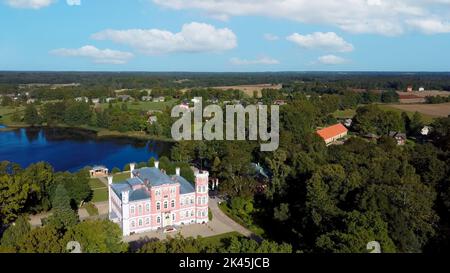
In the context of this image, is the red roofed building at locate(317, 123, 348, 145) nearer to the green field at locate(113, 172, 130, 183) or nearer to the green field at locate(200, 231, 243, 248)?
the green field at locate(113, 172, 130, 183)

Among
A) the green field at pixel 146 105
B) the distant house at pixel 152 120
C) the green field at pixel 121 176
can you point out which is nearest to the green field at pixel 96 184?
the green field at pixel 121 176

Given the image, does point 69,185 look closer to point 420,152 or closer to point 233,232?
point 233,232

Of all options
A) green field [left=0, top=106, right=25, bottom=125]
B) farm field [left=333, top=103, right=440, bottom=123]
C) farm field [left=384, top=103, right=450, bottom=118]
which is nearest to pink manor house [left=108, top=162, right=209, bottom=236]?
farm field [left=333, top=103, right=440, bottom=123]

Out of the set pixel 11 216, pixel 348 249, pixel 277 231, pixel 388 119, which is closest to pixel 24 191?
pixel 11 216

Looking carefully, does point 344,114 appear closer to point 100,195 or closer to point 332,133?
point 332,133

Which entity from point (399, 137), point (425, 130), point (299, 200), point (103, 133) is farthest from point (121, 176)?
Answer: point (425, 130)

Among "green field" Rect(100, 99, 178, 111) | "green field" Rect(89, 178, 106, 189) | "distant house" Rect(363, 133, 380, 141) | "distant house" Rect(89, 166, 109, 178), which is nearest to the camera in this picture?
"green field" Rect(89, 178, 106, 189)
